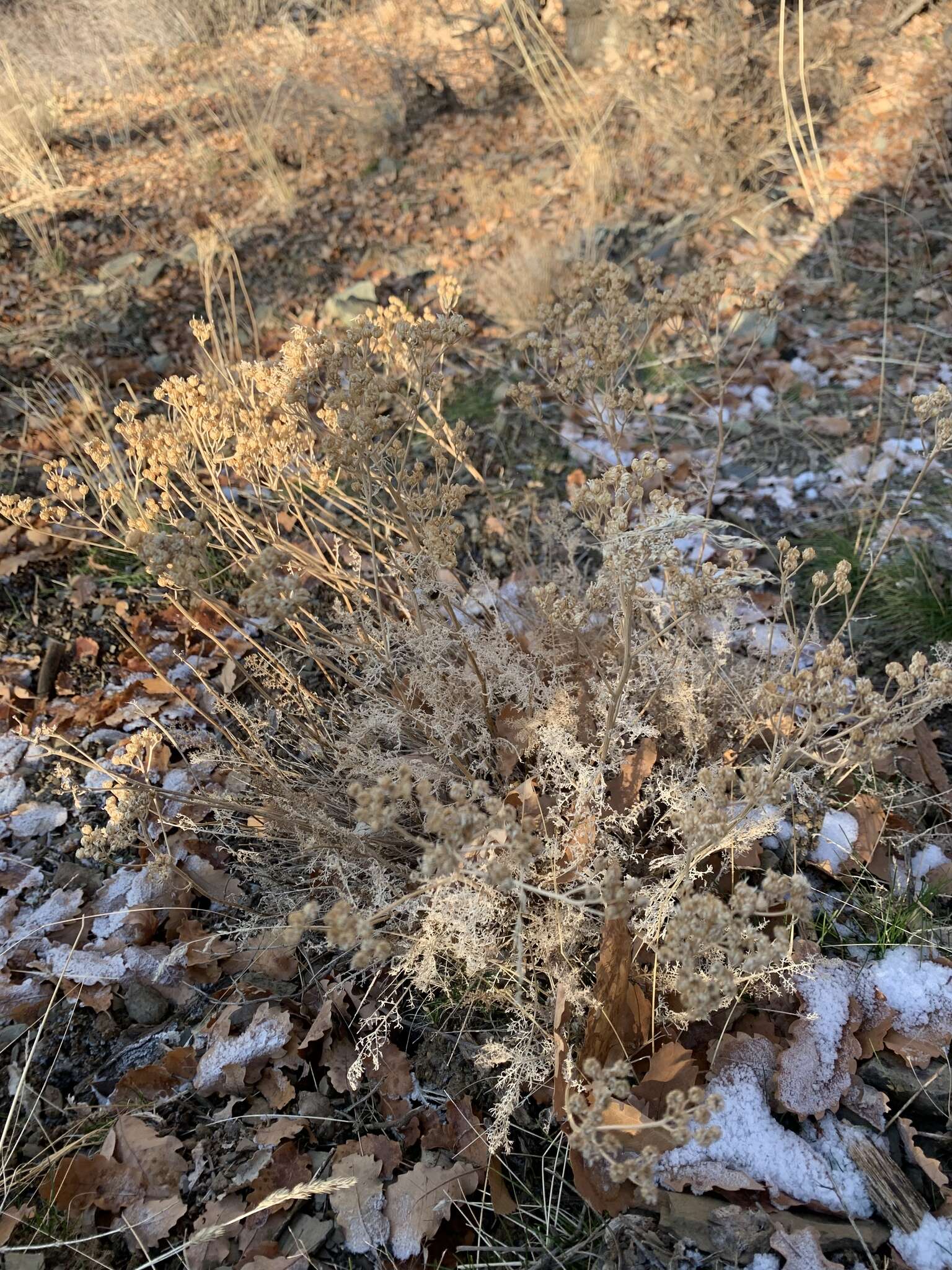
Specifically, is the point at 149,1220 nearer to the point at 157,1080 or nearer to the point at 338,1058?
the point at 157,1080

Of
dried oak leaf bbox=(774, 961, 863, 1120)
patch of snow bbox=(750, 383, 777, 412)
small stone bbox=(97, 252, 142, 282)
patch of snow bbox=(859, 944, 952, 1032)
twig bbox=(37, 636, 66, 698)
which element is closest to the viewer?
dried oak leaf bbox=(774, 961, 863, 1120)

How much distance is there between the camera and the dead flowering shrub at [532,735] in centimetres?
144

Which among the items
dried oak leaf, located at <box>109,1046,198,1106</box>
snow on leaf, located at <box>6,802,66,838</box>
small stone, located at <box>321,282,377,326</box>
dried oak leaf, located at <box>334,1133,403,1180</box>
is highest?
small stone, located at <box>321,282,377,326</box>

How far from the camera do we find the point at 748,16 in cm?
500

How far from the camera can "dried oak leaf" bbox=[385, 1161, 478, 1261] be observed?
1.60 meters

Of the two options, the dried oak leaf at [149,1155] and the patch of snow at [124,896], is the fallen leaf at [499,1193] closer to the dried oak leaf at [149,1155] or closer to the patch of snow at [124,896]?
the dried oak leaf at [149,1155]

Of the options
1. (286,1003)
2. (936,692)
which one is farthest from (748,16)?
(286,1003)

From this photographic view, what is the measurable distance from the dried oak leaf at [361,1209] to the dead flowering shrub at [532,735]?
11.6 inches

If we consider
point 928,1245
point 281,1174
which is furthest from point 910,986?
point 281,1174

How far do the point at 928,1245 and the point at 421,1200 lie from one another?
0.90 m

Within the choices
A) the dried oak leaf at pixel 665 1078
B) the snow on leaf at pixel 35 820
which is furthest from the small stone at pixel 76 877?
the dried oak leaf at pixel 665 1078

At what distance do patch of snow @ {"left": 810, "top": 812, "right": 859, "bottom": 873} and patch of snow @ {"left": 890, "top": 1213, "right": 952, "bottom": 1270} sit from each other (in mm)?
711

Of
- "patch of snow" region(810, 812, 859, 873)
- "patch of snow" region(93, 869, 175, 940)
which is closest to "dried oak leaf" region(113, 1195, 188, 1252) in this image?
"patch of snow" region(93, 869, 175, 940)

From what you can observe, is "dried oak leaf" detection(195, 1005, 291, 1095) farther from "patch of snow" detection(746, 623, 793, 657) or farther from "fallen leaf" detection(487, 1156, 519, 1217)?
"patch of snow" detection(746, 623, 793, 657)
